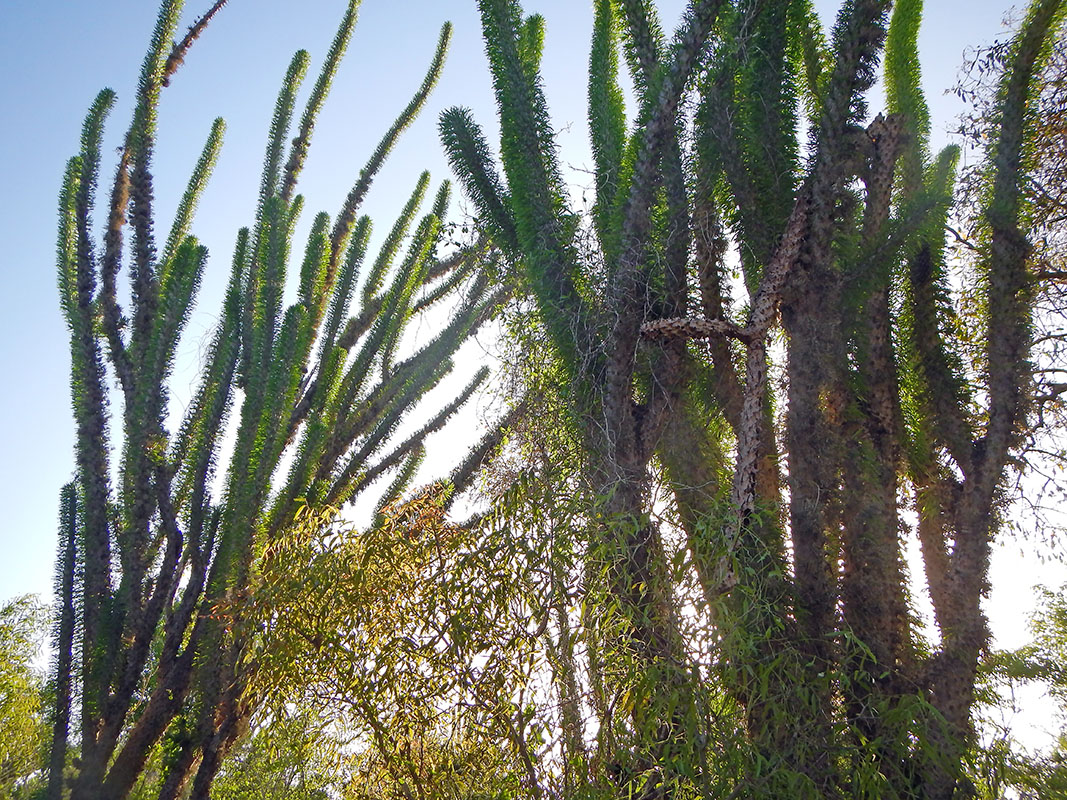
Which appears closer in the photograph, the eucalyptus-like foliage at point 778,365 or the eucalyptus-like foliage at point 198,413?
the eucalyptus-like foliage at point 778,365

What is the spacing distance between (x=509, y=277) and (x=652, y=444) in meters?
1.75

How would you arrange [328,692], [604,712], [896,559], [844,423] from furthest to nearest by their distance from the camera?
[844,423] → [896,559] → [328,692] → [604,712]

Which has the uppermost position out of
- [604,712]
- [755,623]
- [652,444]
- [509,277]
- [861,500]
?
[509,277]

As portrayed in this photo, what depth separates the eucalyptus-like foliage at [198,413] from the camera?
7.16m

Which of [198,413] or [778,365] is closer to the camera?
[778,365]

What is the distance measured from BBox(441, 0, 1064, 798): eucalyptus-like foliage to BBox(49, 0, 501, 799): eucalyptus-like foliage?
180cm

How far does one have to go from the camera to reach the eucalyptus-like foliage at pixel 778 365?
427 cm

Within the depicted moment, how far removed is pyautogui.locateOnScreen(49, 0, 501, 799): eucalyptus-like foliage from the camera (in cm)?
716

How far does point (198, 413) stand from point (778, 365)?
560 cm

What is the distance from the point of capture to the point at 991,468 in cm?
523

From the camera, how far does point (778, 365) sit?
19.1ft

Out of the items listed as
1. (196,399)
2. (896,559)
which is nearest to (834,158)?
(896,559)

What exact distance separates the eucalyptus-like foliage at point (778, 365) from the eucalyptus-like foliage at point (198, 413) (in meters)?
1.80

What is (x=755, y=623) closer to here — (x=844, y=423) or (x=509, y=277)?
(x=844, y=423)
